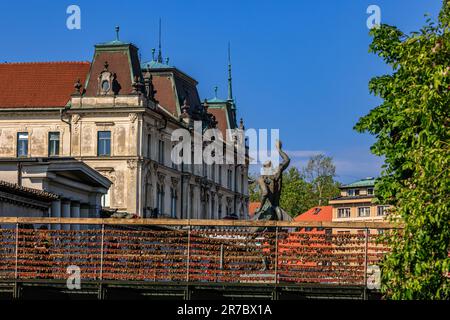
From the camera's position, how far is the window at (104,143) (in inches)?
4343

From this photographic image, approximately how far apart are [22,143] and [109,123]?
Answer: 7569 millimetres

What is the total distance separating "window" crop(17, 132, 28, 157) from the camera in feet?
372

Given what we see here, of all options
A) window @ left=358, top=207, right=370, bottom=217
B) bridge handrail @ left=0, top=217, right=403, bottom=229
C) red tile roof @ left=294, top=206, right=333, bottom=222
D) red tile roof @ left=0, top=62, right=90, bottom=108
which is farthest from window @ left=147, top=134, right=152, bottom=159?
bridge handrail @ left=0, top=217, right=403, bottom=229

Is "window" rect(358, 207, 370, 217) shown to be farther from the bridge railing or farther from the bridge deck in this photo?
the bridge deck

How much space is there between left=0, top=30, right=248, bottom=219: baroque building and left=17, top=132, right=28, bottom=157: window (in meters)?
0.07

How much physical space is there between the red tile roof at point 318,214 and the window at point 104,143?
68553mm

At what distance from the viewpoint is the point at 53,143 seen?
4439 inches

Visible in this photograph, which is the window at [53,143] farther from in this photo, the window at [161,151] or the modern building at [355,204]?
the modern building at [355,204]

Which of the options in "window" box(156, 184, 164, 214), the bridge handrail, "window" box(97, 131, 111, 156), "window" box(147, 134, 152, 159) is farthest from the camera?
"window" box(156, 184, 164, 214)

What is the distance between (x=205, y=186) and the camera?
128 metres

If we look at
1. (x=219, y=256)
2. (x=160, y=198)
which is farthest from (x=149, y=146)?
(x=219, y=256)

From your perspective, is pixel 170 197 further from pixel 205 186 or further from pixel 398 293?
pixel 398 293

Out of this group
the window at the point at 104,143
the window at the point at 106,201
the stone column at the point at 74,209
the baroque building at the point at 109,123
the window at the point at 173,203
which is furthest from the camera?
the window at the point at 173,203

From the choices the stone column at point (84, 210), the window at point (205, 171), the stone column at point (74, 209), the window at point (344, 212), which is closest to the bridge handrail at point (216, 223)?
the stone column at point (74, 209)
